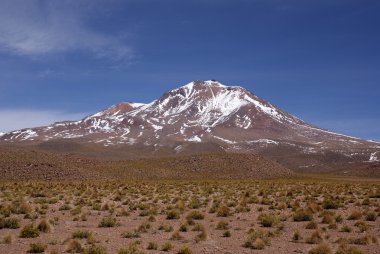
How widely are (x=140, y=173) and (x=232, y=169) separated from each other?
18111 millimetres

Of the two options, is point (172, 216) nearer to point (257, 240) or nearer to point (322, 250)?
point (257, 240)

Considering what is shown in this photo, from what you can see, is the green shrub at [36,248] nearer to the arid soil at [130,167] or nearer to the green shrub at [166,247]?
the green shrub at [166,247]

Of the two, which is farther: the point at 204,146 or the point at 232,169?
the point at 204,146

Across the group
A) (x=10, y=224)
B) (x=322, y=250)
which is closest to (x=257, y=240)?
(x=322, y=250)

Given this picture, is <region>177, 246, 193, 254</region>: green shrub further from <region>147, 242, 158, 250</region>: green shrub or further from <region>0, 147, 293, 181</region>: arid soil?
<region>0, 147, 293, 181</region>: arid soil

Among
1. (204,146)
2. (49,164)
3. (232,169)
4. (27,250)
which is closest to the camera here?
(27,250)

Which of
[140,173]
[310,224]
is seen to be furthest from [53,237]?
[140,173]

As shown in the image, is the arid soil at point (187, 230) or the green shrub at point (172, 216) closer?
the arid soil at point (187, 230)

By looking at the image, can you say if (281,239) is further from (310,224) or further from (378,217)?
(378,217)

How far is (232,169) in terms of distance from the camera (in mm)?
84312

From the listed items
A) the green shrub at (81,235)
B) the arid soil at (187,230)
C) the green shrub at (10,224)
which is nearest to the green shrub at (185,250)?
the arid soil at (187,230)

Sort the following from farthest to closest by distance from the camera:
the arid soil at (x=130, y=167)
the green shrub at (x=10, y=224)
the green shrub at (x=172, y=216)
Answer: the arid soil at (x=130, y=167)
the green shrub at (x=172, y=216)
the green shrub at (x=10, y=224)

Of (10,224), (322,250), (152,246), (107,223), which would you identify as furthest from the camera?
(107,223)

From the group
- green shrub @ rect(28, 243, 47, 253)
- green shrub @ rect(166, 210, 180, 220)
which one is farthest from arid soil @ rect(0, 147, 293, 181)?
green shrub @ rect(28, 243, 47, 253)
